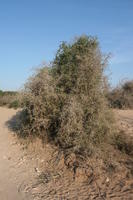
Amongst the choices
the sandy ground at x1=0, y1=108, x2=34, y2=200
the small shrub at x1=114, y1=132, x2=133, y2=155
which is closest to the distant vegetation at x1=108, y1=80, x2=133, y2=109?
the small shrub at x1=114, y1=132, x2=133, y2=155

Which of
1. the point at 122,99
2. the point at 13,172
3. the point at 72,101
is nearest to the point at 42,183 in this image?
the point at 13,172

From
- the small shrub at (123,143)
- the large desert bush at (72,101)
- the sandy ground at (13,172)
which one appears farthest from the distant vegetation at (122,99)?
the sandy ground at (13,172)

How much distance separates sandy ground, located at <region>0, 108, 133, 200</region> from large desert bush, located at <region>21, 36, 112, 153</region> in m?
0.87

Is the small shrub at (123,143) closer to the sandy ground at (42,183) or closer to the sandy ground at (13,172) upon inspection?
the sandy ground at (42,183)

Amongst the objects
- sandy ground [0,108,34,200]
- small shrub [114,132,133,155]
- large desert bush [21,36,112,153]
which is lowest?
sandy ground [0,108,34,200]

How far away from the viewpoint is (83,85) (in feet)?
28.0

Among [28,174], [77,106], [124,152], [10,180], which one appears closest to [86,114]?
[77,106]

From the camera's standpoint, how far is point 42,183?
250 inches

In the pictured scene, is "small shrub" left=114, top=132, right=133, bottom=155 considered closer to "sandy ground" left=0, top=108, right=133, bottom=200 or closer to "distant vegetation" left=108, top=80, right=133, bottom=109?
"sandy ground" left=0, top=108, right=133, bottom=200

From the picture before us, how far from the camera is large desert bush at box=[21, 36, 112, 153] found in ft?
25.6

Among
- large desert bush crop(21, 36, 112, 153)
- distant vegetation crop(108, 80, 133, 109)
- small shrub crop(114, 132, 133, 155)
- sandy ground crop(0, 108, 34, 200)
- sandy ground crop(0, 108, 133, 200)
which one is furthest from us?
distant vegetation crop(108, 80, 133, 109)

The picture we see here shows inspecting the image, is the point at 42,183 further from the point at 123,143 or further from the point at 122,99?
the point at 122,99

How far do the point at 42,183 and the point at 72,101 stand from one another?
9.44 ft

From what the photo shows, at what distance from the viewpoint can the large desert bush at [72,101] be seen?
25.6 ft
